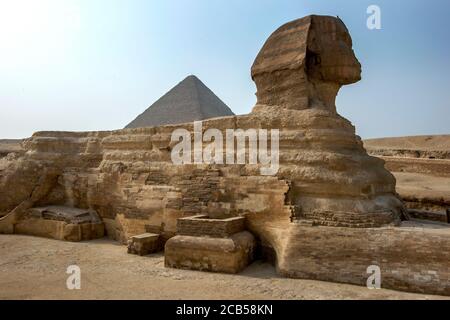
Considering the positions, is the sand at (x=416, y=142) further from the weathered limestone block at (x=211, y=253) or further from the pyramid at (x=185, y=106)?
the weathered limestone block at (x=211, y=253)

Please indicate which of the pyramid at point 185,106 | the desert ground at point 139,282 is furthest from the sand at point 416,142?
the desert ground at point 139,282

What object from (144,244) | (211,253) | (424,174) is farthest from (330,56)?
(424,174)

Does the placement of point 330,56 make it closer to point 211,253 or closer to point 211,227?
point 211,227

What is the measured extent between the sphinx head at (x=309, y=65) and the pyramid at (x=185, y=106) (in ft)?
18.4

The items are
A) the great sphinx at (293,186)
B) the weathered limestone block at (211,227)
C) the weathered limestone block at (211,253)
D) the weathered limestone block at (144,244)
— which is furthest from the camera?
the weathered limestone block at (144,244)

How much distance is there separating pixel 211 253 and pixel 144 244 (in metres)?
2.04

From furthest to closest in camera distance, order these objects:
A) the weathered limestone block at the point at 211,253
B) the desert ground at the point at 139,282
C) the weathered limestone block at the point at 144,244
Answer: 1. the weathered limestone block at the point at 144,244
2. the weathered limestone block at the point at 211,253
3. the desert ground at the point at 139,282

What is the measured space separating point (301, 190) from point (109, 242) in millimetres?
5216

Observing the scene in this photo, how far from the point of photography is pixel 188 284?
5.77 m

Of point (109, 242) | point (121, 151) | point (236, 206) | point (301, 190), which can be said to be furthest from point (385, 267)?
point (121, 151)

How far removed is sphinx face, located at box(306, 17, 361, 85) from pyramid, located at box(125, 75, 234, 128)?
19.9ft

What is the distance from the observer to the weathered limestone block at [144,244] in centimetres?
771

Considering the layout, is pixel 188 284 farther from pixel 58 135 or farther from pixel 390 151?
pixel 390 151

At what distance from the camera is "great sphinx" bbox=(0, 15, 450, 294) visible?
555 cm
